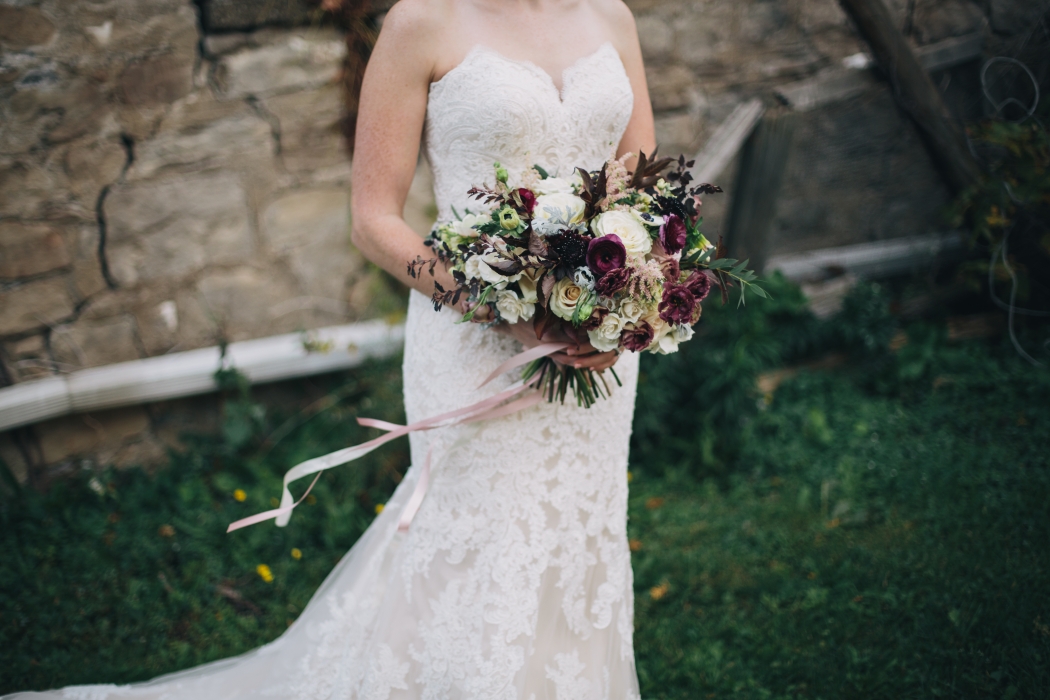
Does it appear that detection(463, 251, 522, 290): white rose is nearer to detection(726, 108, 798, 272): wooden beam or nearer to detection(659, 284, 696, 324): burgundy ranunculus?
detection(659, 284, 696, 324): burgundy ranunculus

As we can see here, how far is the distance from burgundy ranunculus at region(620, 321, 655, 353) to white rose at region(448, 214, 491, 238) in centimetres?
46

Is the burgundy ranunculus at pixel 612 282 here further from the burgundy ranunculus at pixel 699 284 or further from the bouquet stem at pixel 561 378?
the bouquet stem at pixel 561 378

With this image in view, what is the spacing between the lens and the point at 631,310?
1725 millimetres

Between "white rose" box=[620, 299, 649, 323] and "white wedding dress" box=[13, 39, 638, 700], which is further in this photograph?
"white wedding dress" box=[13, 39, 638, 700]

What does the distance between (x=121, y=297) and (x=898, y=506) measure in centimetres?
396

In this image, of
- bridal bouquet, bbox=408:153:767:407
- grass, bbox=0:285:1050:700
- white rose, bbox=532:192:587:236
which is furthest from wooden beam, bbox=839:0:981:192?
white rose, bbox=532:192:587:236

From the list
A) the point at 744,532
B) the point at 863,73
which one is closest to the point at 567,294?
the point at 744,532

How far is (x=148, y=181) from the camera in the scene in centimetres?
347

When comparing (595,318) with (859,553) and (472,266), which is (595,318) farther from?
(859,553)

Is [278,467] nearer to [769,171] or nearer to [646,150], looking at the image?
[646,150]

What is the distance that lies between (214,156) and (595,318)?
2.73 meters

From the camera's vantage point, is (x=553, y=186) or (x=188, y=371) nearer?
(x=553, y=186)

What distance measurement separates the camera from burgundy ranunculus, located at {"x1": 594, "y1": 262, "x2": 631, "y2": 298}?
1.63m

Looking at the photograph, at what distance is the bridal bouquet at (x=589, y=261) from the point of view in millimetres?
1688
